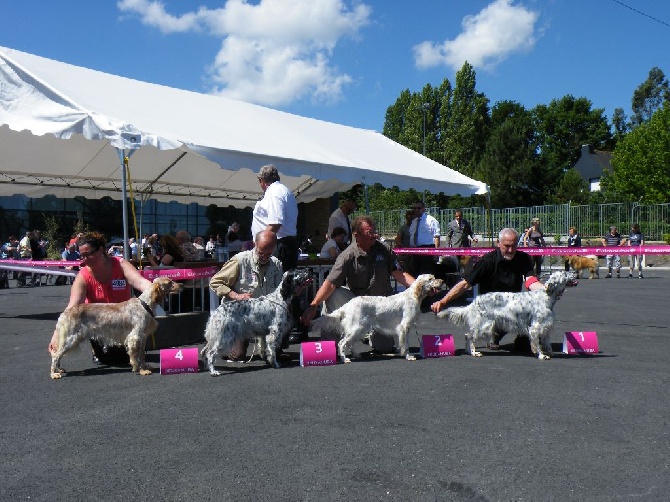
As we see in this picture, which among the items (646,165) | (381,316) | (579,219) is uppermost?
(646,165)

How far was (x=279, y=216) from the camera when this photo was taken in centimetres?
680

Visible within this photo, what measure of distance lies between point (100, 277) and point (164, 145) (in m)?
2.18

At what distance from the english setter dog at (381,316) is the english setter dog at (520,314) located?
1.31 ft

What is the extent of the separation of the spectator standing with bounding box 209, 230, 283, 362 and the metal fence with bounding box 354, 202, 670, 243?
1996cm

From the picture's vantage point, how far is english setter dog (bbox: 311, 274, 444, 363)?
6.50m

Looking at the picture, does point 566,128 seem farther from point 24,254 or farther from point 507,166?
point 24,254

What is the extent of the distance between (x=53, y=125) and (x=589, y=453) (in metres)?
7.00

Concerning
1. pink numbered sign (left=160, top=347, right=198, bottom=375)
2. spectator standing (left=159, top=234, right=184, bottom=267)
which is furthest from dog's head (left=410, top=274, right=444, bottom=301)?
spectator standing (left=159, top=234, right=184, bottom=267)

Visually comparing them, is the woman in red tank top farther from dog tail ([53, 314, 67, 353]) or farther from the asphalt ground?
the asphalt ground

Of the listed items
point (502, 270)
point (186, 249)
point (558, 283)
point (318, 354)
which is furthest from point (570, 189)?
point (318, 354)

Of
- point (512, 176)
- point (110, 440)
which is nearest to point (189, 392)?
point (110, 440)

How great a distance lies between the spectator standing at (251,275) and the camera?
6406 millimetres

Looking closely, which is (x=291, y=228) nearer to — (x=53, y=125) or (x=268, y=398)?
(x=268, y=398)

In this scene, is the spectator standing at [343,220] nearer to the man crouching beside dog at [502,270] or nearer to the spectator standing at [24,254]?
the man crouching beside dog at [502,270]
